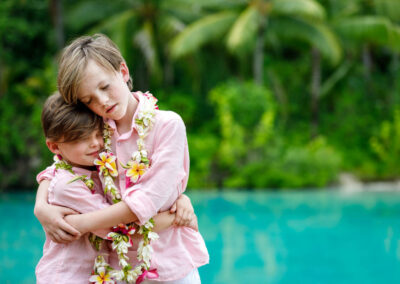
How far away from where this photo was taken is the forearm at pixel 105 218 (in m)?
1.60

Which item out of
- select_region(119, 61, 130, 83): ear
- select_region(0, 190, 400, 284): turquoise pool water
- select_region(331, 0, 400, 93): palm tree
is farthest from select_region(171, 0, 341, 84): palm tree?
select_region(119, 61, 130, 83): ear

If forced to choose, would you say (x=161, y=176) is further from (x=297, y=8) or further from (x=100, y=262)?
(x=297, y=8)

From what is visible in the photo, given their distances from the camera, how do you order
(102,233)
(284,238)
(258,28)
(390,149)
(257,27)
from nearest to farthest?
1. (102,233)
2. (284,238)
3. (390,149)
4. (257,27)
5. (258,28)

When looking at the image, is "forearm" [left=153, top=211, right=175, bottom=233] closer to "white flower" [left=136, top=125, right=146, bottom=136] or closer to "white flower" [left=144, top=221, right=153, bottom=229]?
"white flower" [left=144, top=221, right=153, bottom=229]

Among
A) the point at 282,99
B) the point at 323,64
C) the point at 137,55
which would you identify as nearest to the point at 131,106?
the point at 137,55

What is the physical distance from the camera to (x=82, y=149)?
174 cm

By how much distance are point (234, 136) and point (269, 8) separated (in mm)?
4311

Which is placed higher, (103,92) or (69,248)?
(103,92)

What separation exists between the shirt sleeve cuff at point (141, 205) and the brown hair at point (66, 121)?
306mm

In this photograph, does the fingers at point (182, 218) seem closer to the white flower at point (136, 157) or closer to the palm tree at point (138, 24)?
the white flower at point (136, 157)

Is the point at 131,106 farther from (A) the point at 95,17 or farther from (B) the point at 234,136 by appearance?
(A) the point at 95,17

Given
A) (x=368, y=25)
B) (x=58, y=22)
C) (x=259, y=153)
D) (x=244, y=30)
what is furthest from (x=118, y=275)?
(x=368, y=25)

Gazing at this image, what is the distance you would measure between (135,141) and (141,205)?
0.89 ft

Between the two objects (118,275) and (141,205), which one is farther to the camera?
(118,275)
